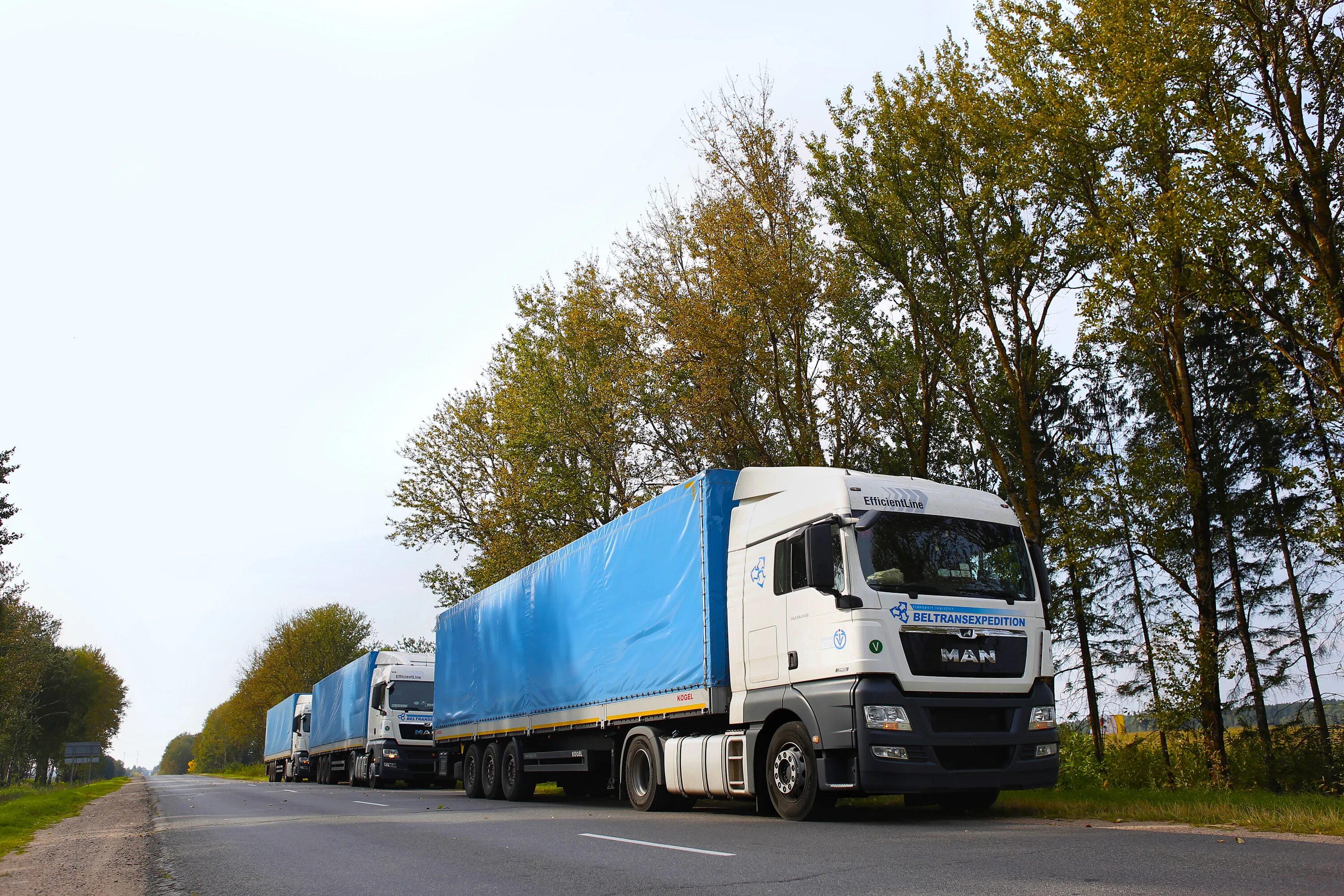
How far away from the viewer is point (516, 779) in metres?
17.6

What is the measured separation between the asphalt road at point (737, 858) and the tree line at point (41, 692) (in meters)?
26.5

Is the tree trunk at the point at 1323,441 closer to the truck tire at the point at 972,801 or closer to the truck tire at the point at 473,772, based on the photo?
the truck tire at the point at 972,801

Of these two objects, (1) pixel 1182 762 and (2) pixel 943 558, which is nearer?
(2) pixel 943 558

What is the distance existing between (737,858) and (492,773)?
12296 millimetres

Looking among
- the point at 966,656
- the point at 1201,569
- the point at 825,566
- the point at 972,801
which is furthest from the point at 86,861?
the point at 1201,569

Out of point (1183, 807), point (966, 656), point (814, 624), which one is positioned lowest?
point (1183, 807)

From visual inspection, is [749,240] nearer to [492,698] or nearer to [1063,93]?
[1063,93]

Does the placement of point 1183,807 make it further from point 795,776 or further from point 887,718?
point 795,776

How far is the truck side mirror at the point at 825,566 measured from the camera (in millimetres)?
9852

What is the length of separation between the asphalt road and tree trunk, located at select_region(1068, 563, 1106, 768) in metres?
8.69

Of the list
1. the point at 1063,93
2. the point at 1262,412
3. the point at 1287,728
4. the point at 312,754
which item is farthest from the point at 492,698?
the point at 312,754

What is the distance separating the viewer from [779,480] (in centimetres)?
Answer: 1154

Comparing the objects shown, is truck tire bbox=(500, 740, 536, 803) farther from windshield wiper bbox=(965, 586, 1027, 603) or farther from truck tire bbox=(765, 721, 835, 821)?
windshield wiper bbox=(965, 586, 1027, 603)

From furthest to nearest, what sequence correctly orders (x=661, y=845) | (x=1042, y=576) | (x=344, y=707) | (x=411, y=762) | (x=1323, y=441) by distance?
(x=344, y=707) → (x=411, y=762) → (x=1323, y=441) → (x=1042, y=576) → (x=661, y=845)
